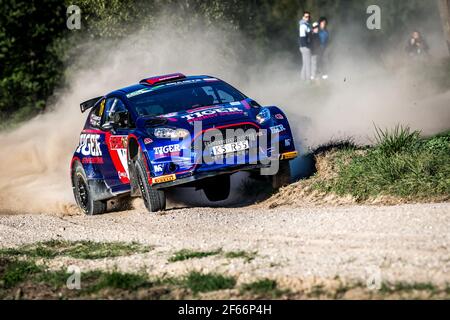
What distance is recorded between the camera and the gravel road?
25.7 ft

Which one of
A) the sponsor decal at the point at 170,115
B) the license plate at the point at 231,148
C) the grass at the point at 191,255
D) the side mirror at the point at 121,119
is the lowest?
the grass at the point at 191,255

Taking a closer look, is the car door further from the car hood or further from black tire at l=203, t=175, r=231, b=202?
black tire at l=203, t=175, r=231, b=202

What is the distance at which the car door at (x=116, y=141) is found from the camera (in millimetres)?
13055

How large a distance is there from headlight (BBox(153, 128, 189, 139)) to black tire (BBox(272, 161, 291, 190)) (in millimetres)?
1493

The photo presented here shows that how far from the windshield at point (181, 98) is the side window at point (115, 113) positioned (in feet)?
0.62

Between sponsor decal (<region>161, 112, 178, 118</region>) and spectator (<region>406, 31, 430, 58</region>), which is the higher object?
spectator (<region>406, 31, 430, 58</region>)

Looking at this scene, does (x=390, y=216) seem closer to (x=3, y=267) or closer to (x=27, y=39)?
(x=3, y=267)

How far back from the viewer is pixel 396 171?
38.7 feet

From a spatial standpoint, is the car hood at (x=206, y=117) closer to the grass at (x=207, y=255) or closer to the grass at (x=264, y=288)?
the grass at (x=207, y=255)

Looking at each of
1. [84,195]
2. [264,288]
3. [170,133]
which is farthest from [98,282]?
[84,195]

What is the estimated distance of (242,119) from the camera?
1236 centimetres

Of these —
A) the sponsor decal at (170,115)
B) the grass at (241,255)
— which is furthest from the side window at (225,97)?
the grass at (241,255)

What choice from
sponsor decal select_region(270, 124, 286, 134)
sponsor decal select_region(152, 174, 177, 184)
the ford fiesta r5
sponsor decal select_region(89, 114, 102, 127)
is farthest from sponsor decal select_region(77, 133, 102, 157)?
sponsor decal select_region(270, 124, 286, 134)
